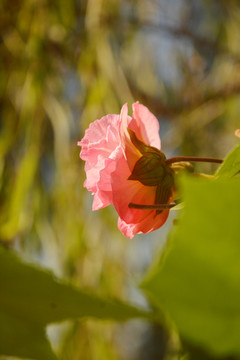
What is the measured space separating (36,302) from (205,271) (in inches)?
5.5

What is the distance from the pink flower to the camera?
0.67 ft

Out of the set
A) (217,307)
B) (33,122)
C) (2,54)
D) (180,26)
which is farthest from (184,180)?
(180,26)

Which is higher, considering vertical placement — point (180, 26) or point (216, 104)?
point (180, 26)

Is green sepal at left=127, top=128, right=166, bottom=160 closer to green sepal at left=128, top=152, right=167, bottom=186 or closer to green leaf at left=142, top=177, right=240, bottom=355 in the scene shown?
green sepal at left=128, top=152, right=167, bottom=186

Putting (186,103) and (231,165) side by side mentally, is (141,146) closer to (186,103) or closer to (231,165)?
(231,165)

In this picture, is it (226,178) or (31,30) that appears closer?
(226,178)

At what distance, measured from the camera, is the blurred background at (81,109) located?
75 centimetres

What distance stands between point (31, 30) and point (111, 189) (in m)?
0.66

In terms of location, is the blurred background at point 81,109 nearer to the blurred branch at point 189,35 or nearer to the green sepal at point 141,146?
the blurred branch at point 189,35

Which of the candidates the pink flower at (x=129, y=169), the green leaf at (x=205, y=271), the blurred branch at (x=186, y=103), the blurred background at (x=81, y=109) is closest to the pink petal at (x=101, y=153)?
the pink flower at (x=129, y=169)

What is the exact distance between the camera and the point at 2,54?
2.98 feet

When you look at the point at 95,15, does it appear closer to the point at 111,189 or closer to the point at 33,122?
the point at 33,122

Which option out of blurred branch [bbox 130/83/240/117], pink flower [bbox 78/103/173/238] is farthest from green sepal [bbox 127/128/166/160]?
blurred branch [bbox 130/83/240/117]

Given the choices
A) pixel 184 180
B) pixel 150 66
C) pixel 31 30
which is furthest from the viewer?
pixel 150 66
